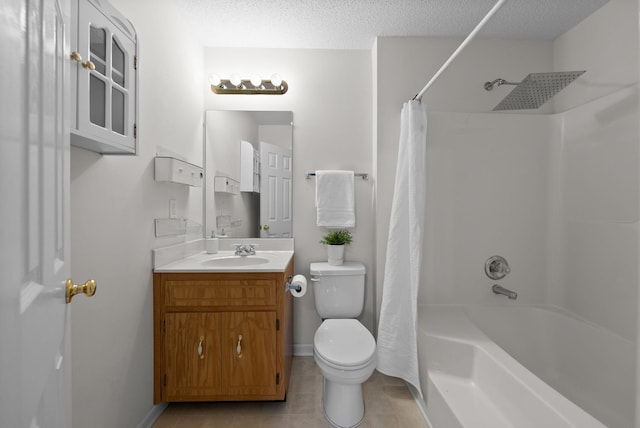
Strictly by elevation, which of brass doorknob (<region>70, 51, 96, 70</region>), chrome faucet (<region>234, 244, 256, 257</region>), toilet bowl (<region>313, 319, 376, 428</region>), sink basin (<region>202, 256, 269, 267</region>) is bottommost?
toilet bowl (<region>313, 319, 376, 428</region>)

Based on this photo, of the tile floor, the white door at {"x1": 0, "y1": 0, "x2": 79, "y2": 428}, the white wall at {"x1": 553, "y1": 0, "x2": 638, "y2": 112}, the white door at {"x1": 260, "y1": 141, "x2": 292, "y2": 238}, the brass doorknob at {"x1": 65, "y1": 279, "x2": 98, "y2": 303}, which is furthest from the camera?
the white door at {"x1": 260, "y1": 141, "x2": 292, "y2": 238}

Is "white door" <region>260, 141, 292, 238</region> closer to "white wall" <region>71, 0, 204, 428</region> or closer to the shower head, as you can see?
"white wall" <region>71, 0, 204, 428</region>

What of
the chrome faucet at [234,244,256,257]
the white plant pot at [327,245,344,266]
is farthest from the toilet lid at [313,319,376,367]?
the chrome faucet at [234,244,256,257]

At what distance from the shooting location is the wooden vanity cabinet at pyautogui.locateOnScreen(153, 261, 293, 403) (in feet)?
5.49

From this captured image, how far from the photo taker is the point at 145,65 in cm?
159

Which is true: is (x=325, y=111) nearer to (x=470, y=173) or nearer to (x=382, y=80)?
(x=382, y=80)

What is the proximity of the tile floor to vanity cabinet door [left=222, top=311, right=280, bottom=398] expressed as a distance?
140 millimetres

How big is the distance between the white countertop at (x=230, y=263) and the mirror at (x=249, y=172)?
21 centimetres

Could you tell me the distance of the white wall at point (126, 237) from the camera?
3.88 ft

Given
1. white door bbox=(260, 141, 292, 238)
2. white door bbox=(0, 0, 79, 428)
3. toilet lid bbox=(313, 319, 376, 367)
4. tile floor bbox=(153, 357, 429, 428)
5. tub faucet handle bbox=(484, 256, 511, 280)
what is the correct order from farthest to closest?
white door bbox=(260, 141, 292, 238) → tub faucet handle bbox=(484, 256, 511, 280) → tile floor bbox=(153, 357, 429, 428) → toilet lid bbox=(313, 319, 376, 367) → white door bbox=(0, 0, 79, 428)

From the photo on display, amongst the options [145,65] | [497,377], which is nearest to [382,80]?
[145,65]

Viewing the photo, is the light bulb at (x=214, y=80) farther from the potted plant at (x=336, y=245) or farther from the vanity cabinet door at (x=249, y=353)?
the vanity cabinet door at (x=249, y=353)

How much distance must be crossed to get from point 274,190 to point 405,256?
1091 mm

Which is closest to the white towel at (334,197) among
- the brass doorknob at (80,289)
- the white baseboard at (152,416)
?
the white baseboard at (152,416)
